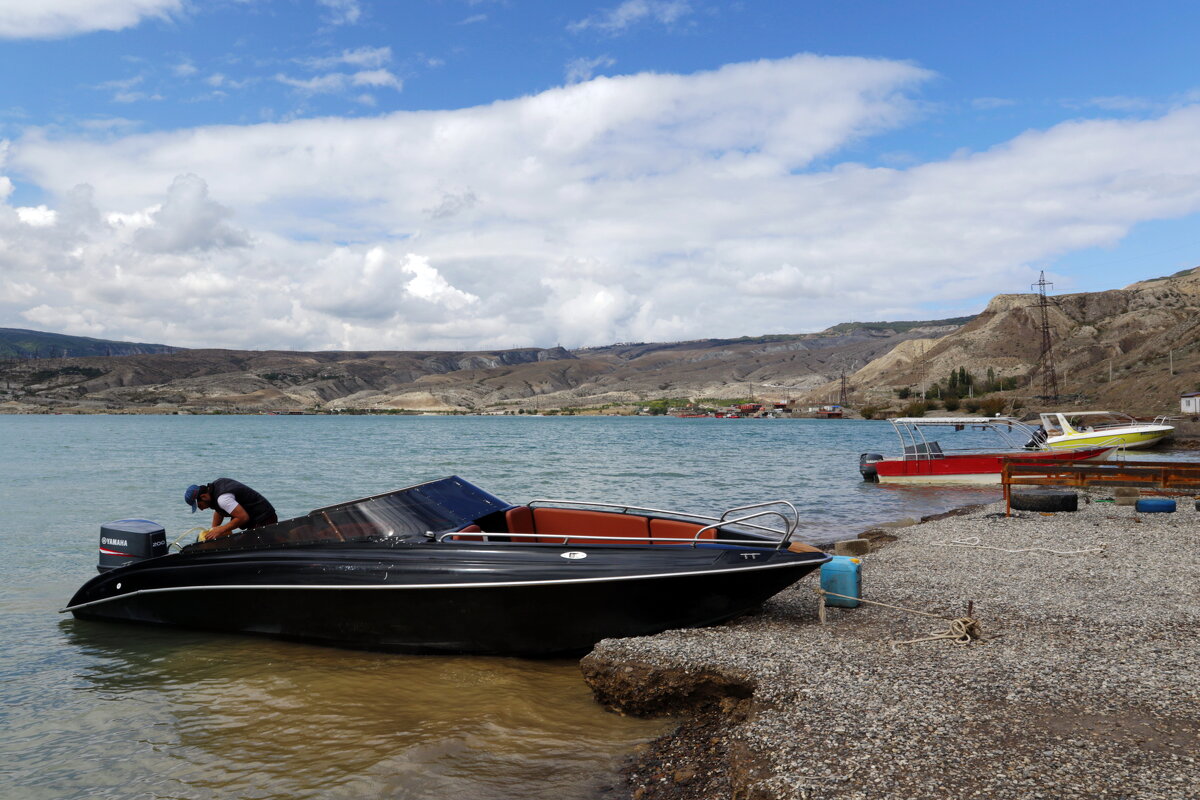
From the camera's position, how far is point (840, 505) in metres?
23.5

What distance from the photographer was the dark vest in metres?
9.91

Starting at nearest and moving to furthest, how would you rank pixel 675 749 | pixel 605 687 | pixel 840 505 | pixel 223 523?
1. pixel 675 749
2. pixel 605 687
3. pixel 223 523
4. pixel 840 505

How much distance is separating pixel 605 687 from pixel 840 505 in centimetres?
1818

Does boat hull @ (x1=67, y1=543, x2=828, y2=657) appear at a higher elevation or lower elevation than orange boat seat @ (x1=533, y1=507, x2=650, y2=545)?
lower

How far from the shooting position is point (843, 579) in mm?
8742

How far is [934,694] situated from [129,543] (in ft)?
32.3

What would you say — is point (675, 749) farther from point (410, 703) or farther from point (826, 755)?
point (410, 703)

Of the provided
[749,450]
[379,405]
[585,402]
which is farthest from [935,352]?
[379,405]

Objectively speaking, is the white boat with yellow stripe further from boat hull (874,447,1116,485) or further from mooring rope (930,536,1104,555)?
mooring rope (930,536,1104,555)

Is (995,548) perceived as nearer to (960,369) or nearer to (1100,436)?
(1100,436)

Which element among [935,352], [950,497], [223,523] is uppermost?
[935,352]

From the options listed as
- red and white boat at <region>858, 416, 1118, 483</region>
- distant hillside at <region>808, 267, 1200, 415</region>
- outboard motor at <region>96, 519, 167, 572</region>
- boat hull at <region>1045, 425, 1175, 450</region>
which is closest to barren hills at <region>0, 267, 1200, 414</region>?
distant hillside at <region>808, 267, 1200, 415</region>

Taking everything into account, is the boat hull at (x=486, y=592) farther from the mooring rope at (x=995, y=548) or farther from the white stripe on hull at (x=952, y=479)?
the white stripe on hull at (x=952, y=479)

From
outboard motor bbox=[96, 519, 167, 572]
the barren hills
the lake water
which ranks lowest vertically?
the lake water
